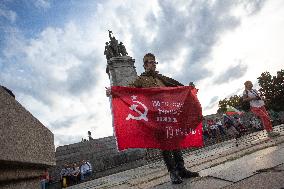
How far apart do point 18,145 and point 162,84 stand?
3575 millimetres

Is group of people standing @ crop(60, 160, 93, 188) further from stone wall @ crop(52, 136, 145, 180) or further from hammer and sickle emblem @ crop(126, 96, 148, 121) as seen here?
hammer and sickle emblem @ crop(126, 96, 148, 121)

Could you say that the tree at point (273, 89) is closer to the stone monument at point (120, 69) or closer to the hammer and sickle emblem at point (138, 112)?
the stone monument at point (120, 69)

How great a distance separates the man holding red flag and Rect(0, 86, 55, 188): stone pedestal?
7.34 feet

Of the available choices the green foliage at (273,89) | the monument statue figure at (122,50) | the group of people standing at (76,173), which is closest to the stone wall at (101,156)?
the group of people standing at (76,173)

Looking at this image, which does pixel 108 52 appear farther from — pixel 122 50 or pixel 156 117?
pixel 156 117

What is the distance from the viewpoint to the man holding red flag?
4.23 metres

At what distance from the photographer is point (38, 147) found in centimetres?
212

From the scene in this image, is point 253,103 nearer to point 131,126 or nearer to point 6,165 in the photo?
point 131,126

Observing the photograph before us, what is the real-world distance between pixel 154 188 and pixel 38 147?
205cm

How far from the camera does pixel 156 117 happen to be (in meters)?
4.44

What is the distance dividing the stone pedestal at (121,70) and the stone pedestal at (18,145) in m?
20.2

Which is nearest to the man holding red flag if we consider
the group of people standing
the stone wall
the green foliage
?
the stone wall

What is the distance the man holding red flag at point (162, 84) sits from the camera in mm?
4227

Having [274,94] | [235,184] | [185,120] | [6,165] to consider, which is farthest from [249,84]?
[274,94]
